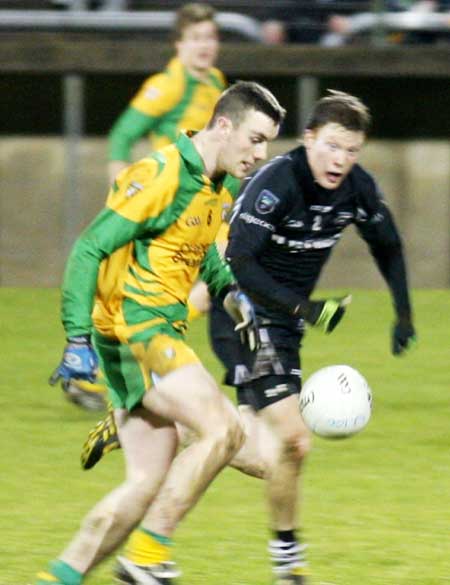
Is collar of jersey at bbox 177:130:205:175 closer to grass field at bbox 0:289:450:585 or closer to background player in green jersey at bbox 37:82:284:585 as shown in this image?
background player in green jersey at bbox 37:82:284:585

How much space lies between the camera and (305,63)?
572 inches

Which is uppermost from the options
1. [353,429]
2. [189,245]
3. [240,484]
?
[189,245]

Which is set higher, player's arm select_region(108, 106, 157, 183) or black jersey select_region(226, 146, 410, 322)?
black jersey select_region(226, 146, 410, 322)

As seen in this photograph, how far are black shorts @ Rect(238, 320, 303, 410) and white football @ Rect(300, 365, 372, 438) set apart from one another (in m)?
0.08

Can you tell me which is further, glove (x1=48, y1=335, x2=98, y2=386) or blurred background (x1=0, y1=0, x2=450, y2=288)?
blurred background (x1=0, y1=0, x2=450, y2=288)

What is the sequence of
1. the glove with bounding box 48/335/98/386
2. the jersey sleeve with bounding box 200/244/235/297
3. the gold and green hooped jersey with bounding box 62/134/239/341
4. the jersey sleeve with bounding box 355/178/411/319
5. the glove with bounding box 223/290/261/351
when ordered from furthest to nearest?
the jersey sleeve with bounding box 355/178/411/319, the jersey sleeve with bounding box 200/244/235/297, the glove with bounding box 223/290/261/351, the gold and green hooped jersey with bounding box 62/134/239/341, the glove with bounding box 48/335/98/386

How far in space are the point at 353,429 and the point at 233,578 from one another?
0.80 metres

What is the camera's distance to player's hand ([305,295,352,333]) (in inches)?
245

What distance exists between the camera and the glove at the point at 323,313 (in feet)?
20.5

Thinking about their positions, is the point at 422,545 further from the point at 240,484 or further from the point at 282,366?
the point at 240,484

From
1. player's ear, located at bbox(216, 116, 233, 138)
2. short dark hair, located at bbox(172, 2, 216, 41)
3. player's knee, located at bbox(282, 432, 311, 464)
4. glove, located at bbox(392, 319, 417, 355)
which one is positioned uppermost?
player's ear, located at bbox(216, 116, 233, 138)

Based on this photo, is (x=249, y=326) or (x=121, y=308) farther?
(x=249, y=326)

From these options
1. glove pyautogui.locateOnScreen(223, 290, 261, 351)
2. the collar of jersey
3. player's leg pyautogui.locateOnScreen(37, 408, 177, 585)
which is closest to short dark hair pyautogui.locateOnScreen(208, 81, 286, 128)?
the collar of jersey

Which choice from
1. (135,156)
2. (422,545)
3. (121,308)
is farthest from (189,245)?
(135,156)
